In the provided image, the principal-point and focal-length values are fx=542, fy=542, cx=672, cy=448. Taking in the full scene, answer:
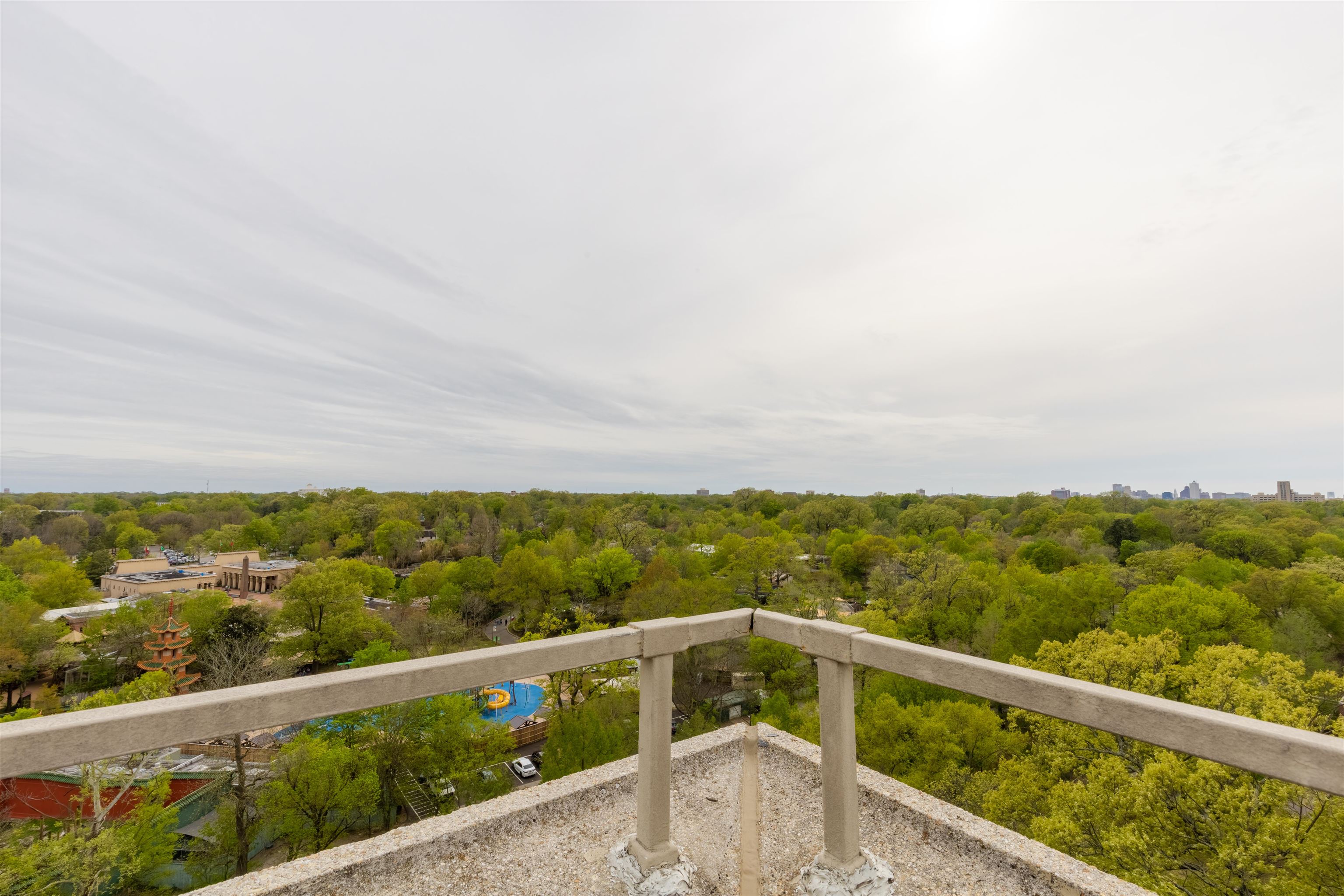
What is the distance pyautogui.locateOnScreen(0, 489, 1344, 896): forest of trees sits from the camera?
29.0 feet

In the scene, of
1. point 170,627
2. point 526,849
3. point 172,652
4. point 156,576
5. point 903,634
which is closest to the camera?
point 526,849

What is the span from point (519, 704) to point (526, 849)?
23240 millimetres

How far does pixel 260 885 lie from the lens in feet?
8.09

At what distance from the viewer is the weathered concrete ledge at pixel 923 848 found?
8.82ft

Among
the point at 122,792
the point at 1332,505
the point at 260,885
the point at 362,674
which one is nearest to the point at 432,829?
the point at 260,885

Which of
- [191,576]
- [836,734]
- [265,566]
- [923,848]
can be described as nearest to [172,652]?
[191,576]

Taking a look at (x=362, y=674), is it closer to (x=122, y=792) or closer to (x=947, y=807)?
(x=947, y=807)

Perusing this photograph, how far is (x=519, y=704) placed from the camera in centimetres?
2353

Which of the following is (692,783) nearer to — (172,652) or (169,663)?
(169,663)

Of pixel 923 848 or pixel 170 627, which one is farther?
pixel 170 627

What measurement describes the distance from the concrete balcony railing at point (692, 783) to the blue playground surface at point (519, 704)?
20.0m

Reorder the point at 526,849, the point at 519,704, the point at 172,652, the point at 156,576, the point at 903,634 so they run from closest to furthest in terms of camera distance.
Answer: the point at 526,849 → the point at 903,634 → the point at 172,652 → the point at 519,704 → the point at 156,576

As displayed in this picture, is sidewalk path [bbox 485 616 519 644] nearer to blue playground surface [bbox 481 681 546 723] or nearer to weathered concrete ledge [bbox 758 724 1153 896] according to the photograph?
blue playground surface [bbox 481 681 546 723]

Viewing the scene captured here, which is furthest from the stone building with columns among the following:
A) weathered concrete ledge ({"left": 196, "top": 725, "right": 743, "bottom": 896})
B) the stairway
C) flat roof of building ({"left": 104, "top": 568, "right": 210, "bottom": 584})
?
weathered concrete ledge ({"left": 196, "top": 725, "right": 743, "bottom": 896})
